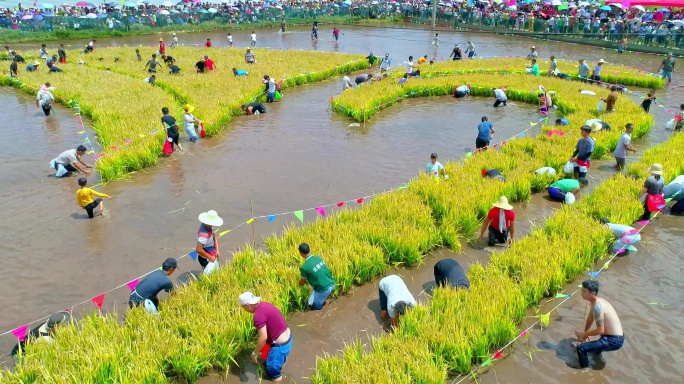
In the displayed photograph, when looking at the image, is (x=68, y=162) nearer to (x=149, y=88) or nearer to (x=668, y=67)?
(x=149, y=88)

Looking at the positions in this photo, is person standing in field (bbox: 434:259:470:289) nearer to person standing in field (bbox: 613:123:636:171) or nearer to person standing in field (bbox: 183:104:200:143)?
person standing in field (bbox: 613:123:636:171)

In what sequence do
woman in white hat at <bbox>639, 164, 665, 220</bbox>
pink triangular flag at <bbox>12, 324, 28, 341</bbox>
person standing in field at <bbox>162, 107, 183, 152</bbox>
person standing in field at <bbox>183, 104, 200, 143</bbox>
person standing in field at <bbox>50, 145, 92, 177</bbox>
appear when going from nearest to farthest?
pink triangular flag at <bbox>12, 324, 28, 341</bbox> → woman in white hat at <bbox>639, 164, 665, 220</bbox> → person standing in field at <bbox>50, 145, 92, 177</bbox> → person standing in field at <bbox>162, 107, 183, 152</bbox> → person standing in field at <bbox>183, 104, 200, 143</bbox>

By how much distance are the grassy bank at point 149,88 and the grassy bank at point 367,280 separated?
6914 mm

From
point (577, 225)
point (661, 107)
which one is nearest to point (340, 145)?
point (577, 225)

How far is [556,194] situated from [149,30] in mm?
43027

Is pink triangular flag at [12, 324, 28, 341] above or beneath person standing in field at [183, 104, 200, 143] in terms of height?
beneath

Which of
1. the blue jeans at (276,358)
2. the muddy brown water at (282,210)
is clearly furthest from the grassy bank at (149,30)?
the blue jeans at (276,358)

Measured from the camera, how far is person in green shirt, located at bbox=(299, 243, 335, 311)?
7.22 metres

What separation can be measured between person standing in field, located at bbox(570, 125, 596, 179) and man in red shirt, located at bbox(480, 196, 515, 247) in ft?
13.3

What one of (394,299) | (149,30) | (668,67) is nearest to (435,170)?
(394,299)

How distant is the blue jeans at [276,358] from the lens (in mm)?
5992

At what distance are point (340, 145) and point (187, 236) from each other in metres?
6.96

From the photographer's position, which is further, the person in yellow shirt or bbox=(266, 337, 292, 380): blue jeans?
the person in yellow shirt

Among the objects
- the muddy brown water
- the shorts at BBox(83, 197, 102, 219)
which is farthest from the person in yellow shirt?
the muddy brown water
